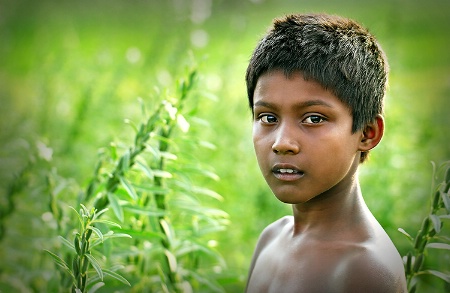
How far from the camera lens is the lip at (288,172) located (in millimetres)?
2068

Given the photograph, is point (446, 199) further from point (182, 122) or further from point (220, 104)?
point (220, 104)

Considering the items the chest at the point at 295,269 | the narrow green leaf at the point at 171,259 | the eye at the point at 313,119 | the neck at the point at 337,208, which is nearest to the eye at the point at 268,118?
the eye at the point at 313,119

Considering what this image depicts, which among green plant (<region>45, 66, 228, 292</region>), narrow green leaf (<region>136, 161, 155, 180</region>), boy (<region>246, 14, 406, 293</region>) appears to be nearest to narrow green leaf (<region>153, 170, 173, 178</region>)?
green plant (<region>45, 66, 228, 292</region>)

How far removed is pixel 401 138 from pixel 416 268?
2059 mm

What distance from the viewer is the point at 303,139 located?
2055mm

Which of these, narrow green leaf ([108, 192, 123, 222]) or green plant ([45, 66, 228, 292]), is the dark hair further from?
narrow green leaf ([108, 192, 123, 222])

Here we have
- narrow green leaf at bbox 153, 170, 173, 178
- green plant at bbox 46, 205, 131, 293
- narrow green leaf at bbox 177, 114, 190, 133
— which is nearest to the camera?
green plant at bbox 46, 205, 131, 293

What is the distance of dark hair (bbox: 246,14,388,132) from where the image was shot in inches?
82.9

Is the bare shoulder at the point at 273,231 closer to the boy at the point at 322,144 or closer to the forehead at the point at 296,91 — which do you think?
the boy at the point at 322,144

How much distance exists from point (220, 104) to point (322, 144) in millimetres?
2534

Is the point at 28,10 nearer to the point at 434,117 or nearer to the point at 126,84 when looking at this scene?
the point at 126,84

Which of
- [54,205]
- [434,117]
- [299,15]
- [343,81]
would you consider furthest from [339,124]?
[434,117]

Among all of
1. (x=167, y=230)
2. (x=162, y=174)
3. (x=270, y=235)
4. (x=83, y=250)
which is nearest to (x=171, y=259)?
(x=167, y=230)

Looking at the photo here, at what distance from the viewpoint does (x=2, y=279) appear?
9.37 feet
